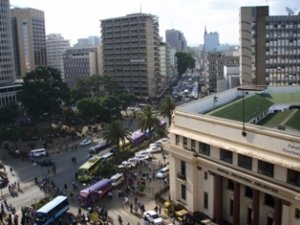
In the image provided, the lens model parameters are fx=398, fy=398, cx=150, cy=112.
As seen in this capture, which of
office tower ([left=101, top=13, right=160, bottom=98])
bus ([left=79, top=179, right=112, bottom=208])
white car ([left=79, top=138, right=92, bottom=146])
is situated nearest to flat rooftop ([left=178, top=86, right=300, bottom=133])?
bus ([left=79, top=179, right=112, bottom=208])

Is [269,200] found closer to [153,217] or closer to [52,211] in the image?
[153,217]

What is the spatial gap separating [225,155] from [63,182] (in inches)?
1249

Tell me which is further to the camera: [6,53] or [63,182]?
[6,53]

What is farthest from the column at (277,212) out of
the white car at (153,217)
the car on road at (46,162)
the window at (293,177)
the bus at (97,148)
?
the car on road at (46,162)

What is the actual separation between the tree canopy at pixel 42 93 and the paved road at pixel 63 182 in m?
22.0

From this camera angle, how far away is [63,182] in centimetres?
6550

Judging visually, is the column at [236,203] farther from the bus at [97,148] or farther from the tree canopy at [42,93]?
the tree canopy at [42,93]

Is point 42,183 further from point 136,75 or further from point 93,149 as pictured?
point 136,75

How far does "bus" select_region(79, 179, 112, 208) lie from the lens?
181 ft

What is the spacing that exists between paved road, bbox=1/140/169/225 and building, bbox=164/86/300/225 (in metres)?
6.70

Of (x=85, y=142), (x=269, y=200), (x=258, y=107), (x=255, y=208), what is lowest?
(x=85, y=142)

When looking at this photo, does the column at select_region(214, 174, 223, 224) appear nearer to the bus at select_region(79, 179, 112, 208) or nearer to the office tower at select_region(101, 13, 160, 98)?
the bus at select_region(79, 179, 112, 208)

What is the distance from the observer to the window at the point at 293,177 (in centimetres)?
3722

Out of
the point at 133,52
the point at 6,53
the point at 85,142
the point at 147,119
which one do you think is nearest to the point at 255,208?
the point at 147,119
